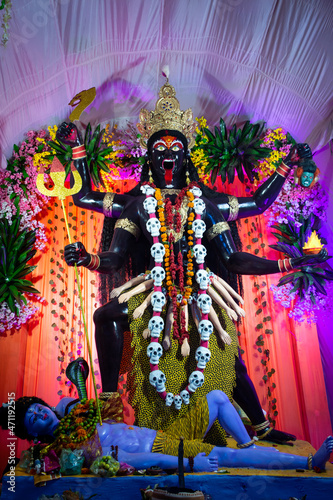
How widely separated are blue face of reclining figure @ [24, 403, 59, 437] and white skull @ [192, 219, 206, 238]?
1.50 metres

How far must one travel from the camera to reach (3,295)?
405 cm

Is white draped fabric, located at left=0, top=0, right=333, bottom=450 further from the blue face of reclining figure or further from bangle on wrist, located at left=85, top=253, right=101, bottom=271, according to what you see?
the blue face of reclining figure

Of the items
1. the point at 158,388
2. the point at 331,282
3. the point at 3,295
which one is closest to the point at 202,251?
the point at 158,388

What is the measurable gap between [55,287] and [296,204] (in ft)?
8.07

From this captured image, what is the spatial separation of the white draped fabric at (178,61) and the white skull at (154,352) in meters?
1.99

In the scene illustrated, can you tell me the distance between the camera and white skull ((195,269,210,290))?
10.2 ft

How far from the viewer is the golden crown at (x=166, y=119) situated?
142 inches

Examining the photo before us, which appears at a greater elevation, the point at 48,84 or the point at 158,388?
the point at 48,84

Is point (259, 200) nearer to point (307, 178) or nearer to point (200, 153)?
point (307, 178)

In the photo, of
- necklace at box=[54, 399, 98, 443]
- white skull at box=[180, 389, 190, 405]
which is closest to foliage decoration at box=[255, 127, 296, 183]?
white skull at box=[180, 389, 190, 405]

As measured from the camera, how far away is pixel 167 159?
138 inches

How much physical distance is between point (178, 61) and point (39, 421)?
324cm

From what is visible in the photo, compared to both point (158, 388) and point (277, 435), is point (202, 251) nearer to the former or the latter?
point (158, 388)

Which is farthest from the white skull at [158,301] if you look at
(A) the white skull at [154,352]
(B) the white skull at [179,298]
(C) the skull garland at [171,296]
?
(A) the white skull at [154,352]
